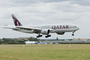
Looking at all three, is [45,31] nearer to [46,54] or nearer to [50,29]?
[50,29]

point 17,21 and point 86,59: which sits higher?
point 17,21

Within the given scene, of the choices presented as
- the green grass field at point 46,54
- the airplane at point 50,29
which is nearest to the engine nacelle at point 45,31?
the airplane at point 50,29

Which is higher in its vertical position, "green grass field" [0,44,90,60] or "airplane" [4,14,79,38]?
"airplane" [4,14,79,38]

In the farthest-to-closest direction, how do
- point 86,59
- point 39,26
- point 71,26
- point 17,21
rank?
1. point 17,21
2. point 39,26
3. point 71,26
4. point 86,59

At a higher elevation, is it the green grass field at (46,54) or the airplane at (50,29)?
the airplane at (50,29)

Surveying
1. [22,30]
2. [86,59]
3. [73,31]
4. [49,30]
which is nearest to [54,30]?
[49,30]

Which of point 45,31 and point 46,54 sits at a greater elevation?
point 45,31

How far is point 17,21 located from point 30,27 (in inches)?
464

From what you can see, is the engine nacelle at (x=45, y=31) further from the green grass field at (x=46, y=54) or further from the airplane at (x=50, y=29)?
the green grass field at (x=46, y=54)

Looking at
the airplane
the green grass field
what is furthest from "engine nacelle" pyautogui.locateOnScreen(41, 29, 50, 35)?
the green grass field

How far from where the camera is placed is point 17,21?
97875mm

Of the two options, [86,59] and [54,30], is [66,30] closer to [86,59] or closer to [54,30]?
[54,30]

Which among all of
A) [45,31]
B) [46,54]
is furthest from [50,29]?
[46,54]

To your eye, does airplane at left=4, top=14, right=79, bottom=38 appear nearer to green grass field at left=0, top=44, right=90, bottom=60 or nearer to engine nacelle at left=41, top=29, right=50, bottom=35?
engine nacelle at left=41, top=29, right=50, bottom=35
